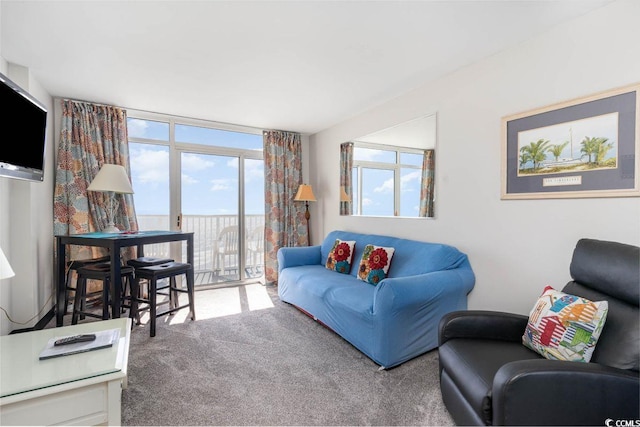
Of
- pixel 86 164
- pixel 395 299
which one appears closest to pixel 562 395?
pixel 395 299

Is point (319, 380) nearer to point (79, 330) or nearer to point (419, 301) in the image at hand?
point (419, 301)

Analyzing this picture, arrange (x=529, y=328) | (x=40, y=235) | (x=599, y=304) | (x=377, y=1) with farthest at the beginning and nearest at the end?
(x=40, y=235)
(x=377, y=1)
(x=529, y=328)
(x=599, y=304)

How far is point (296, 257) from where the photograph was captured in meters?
3.65

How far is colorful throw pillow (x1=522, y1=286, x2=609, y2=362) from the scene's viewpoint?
1.35 metres

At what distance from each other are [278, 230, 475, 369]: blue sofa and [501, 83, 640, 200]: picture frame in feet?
2.54

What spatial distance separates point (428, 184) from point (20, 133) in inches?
127

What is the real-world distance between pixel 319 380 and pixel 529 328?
4.20ft

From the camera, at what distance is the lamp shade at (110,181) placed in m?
2.97

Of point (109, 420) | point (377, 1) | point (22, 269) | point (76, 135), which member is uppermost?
point (377, 1)

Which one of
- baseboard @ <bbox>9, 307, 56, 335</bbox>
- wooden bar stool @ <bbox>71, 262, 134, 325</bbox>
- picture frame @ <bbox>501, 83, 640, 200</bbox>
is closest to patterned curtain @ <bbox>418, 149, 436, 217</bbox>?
picture frame @ <bbox>501, 83, 640, 200</bbox>

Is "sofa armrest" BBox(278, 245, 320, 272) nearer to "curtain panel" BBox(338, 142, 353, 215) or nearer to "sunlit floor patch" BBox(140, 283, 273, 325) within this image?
"sunlit floor patch" BBox(140, 283, 273, 325)

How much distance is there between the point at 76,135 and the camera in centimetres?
321

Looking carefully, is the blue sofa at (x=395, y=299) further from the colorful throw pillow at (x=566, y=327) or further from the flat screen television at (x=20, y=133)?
the flat screen television at (x=20, y=133)

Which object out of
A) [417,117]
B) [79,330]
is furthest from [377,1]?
[79,330]
